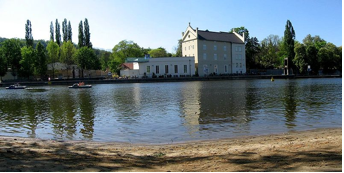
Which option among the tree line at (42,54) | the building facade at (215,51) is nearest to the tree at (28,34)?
the tree line at (42,54)

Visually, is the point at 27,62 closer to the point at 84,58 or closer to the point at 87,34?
the point at 84,58

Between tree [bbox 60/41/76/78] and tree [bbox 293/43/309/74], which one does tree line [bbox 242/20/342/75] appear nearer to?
tree [bbox 293/43/309/74]

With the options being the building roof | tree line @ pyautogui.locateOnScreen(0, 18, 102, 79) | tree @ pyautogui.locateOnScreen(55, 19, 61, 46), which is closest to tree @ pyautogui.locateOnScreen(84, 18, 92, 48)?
tree line @ pyautogui.locateOnScreen(0, 18, 102, 79)

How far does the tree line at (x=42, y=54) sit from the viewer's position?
66.0 metres

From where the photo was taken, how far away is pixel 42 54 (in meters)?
68.3

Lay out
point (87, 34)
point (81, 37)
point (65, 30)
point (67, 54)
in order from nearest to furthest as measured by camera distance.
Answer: point (67, 54) < point (81, 37) < point (87, 34) < point (65, 30)

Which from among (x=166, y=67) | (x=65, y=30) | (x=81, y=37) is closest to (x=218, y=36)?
(x=166, y=67)

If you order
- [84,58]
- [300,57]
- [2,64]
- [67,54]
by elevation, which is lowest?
[2,64]

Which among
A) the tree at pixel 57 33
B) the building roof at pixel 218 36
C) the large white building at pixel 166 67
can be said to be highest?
the tree at pixel 57 33

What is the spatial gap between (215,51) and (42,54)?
43.6 metres

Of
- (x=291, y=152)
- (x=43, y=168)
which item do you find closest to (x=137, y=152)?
(x=43, y=168)

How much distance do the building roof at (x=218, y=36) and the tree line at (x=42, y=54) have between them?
2896 cm

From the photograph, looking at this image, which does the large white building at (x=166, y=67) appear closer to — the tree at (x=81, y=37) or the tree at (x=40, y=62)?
the tree at (x=81, y=37)

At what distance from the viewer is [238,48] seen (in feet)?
281
